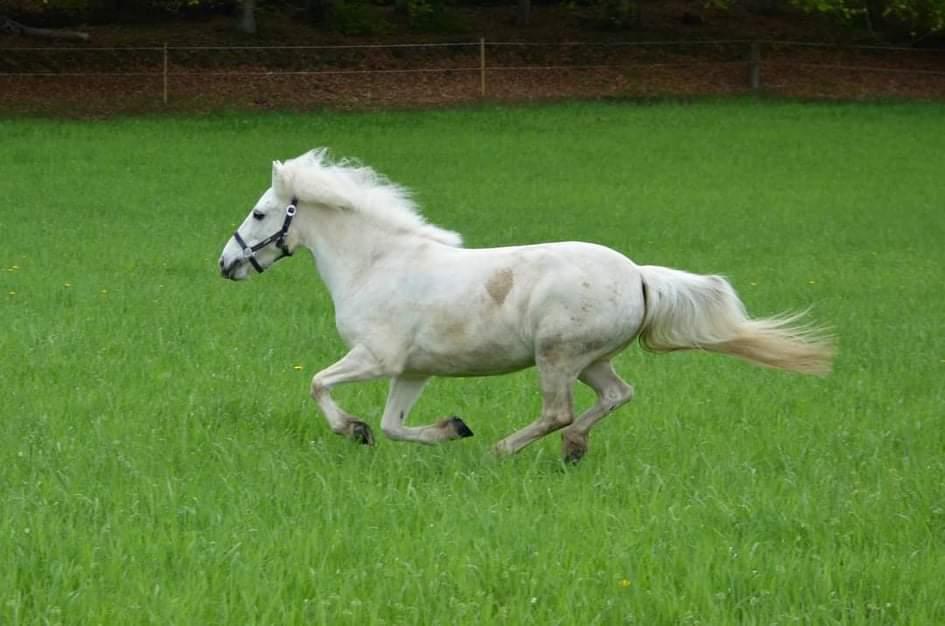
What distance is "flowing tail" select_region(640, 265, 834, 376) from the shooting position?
8750mm

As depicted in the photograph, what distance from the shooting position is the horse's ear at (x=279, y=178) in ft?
30.6

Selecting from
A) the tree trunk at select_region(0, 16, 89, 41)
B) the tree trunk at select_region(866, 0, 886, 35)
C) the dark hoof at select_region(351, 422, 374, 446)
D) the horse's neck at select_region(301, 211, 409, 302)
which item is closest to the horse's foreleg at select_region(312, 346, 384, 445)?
the dark hoof at select_region(351, 422, 374, 446)

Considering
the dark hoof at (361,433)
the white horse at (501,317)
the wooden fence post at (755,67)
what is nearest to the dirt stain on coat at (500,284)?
the white horse at (501,317)

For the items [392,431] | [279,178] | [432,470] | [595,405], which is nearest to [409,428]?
[392,431]

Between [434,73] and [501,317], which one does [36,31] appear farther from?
[501,317]

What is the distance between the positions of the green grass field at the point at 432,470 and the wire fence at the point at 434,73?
19408 mm

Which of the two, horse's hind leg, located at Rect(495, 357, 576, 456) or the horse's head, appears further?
the horse's head

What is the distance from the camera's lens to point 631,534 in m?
6.76

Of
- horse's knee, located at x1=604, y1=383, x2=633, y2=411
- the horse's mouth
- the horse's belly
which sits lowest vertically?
horse's knee, located at x1=604, y1=383, x2=633, y2=411

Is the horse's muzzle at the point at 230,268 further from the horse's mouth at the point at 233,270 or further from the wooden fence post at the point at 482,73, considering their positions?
the wooden fence post at the point at 482,73

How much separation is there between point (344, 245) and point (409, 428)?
3.94 ft

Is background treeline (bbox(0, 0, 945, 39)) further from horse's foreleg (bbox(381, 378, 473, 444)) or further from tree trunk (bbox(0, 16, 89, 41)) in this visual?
horse's foreleg (bbox(381, 378, 473, 444))

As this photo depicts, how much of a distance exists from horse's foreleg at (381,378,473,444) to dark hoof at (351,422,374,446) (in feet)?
0.55

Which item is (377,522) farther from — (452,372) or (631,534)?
(452,372)
